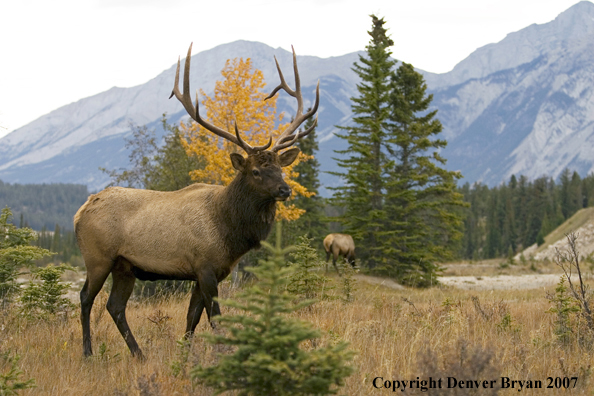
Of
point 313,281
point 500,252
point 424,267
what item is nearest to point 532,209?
point 500,252

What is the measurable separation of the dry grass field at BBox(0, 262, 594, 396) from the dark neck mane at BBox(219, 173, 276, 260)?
1107mm

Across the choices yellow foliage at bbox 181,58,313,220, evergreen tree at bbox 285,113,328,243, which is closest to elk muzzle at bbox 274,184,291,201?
yellow foliage at bbox 181,58,313,220

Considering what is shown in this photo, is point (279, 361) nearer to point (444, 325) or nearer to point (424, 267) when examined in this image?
point (444, 325)

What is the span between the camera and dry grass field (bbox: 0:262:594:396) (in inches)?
159

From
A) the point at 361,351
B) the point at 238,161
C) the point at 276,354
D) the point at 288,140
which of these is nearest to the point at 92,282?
the point at 238,161

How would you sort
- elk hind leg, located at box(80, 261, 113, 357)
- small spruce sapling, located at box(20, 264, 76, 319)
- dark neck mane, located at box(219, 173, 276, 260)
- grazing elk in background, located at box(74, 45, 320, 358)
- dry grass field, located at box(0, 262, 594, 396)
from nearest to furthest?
dry grass field, located at box(0, 262, 594, 396) → grazing elk in background, located at box(74, 45, 320, 358) → dark neck mane, located at box(219, 173, 276, 260) → elk hind leg, located at box(80, 261, 113, 357) → small spruce sapling, located at box(20, 264, 76, 319)

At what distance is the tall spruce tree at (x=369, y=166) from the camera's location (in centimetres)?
2420

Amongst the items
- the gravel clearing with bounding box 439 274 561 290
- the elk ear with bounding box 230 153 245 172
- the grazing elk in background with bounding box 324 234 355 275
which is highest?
the elk ear with bounding box 230 153 245 172

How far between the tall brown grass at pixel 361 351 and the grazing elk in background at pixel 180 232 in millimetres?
581

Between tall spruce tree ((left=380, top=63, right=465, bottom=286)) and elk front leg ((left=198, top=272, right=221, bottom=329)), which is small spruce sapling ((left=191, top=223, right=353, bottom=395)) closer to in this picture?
elk front leg ((left=198, top=272, right=221, bottom=329))

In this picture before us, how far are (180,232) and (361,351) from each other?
7.61ft

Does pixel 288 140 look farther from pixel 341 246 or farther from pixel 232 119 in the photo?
pixel 341 246

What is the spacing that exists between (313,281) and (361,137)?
17316mm

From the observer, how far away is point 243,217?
6277mm
